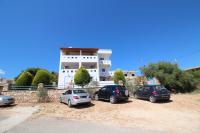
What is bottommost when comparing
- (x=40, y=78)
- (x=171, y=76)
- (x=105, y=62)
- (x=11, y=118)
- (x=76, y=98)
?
(x=11, y=118)

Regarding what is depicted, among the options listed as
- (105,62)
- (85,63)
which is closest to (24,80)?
(85,63)

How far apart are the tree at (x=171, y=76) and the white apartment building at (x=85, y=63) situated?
12.0 metres

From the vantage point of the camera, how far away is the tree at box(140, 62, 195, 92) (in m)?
21.8

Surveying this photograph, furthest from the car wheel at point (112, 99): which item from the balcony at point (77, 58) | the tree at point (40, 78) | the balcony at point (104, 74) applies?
the balcony at point (104, 74)

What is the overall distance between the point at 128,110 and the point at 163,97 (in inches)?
178

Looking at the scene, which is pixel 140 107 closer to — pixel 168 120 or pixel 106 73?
pixel 168 120

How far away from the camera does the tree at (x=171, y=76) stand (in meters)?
21.8

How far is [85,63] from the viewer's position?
115 feet

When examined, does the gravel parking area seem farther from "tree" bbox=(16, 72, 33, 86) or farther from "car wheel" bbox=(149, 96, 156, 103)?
"tree" bbox=(16, 72, 33, 86)

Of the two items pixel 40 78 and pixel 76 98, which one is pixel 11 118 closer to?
pixel 76 98

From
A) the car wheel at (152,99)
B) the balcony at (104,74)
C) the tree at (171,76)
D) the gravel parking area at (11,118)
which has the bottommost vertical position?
the gravel parking area at (11,118)

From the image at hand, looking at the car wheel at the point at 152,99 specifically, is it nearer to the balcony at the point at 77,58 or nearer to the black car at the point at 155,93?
the black car at the point at 155,93

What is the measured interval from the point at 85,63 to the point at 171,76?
18828 millimetres

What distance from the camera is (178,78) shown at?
2236 cm
